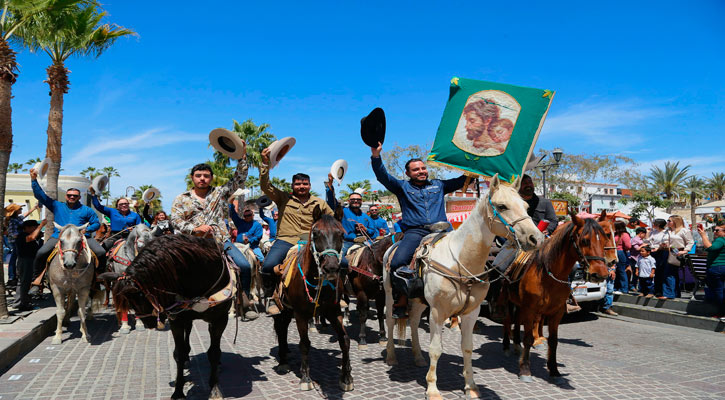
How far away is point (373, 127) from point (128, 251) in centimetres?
548

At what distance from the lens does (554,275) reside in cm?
571

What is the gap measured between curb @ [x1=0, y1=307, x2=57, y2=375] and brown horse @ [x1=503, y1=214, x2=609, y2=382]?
7.01 metres

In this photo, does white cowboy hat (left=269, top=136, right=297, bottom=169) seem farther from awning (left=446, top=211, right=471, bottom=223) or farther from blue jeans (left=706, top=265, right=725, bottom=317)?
awning (left=446, top=211, right=471, bottom=223)

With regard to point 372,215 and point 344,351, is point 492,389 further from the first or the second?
point 372,215

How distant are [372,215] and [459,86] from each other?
5467 millimetres

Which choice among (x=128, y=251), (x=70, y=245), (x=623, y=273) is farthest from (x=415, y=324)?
(x=623, y=273)

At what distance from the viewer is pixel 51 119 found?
14.7 m

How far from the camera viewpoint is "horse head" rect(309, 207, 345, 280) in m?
4.45

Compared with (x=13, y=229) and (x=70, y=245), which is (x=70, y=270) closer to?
(x=70, y=245)

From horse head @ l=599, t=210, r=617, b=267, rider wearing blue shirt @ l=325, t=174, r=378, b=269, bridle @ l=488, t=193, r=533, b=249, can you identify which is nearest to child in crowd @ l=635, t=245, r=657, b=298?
horse head @ l=599, t=210, r=617, b=267

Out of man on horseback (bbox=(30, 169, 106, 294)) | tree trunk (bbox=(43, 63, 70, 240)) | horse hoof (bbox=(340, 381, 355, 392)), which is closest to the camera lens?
horse hoof (bbox=(340, 381, 355, 392))

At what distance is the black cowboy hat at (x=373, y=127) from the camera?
5.55 meters

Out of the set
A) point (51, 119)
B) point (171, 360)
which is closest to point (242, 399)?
point (171, 360)

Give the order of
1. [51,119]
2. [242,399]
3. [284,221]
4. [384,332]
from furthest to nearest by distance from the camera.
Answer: [51,119] → [384,332] → [284,221] → [242,399]
